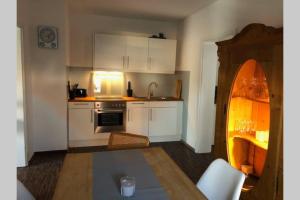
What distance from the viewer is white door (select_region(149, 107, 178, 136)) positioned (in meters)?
4.31

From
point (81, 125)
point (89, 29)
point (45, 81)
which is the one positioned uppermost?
point (89, 29)

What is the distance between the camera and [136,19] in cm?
456

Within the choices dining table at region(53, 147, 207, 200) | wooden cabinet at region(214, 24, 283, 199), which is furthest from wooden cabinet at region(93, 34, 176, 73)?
dining table at region(53, 147, 207, 200)

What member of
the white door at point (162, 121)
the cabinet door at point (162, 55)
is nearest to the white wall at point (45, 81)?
the white door at point (162, 121)

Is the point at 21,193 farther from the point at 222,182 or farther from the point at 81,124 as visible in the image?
the point at 81,124

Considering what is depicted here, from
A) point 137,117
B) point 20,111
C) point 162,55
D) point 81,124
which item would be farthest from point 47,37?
point 162,55

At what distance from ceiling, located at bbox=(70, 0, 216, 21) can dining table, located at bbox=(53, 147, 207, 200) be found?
2599mm

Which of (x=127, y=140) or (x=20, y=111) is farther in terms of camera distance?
(x=20, y=111)

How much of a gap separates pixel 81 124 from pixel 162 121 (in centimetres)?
157

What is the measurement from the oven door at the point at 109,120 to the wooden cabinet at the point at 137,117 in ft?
0.38

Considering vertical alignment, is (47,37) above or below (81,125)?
above

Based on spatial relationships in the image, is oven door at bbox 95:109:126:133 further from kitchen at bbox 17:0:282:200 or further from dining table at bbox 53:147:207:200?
dining table at bbox 53:147:207:200

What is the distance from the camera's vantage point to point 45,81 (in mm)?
3510

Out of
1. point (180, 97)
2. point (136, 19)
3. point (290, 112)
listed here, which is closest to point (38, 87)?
point (136, 19)
